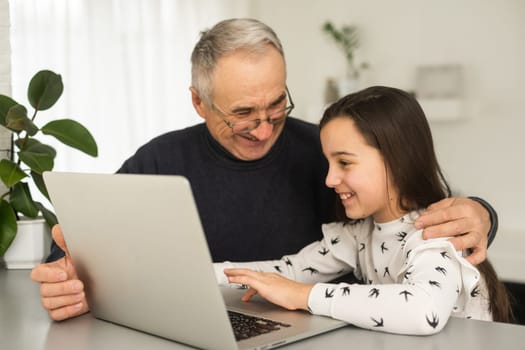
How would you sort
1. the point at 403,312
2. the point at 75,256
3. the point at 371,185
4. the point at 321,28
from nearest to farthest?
the point at 403,312, the point at 75,256, the point at 371,185, the point at 321,28

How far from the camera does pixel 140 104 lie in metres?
3.69

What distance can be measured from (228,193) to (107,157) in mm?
1814

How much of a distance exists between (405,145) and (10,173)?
3.20 ft

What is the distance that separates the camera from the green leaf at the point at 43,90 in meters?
1.84

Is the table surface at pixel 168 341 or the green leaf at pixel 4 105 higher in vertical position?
the green leaf at pixel 4 105

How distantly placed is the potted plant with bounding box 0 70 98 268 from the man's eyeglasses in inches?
14.7

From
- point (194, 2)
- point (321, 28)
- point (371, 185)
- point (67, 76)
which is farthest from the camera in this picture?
point (321, 28)

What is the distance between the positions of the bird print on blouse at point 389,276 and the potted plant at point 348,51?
253 cm

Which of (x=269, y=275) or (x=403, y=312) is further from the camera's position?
(x=269, y=275)

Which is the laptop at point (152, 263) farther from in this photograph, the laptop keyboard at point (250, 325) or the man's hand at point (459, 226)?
the man's hand at point (459, 226)

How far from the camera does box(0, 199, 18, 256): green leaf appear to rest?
169 centimetres

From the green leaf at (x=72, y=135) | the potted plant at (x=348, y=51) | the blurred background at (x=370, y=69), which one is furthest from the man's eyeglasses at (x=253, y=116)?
→ the potted plant at (x=348, y=51)

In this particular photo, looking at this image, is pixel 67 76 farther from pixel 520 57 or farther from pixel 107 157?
pixel 520 57

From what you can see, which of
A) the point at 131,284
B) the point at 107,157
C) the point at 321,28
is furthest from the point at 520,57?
the point at 131,284
